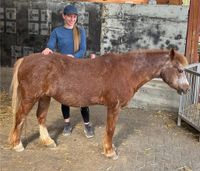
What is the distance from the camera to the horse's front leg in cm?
476

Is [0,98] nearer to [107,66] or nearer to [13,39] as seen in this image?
[13,39]

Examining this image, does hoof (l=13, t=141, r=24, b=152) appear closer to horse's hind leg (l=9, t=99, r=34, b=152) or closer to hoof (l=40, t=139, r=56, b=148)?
horse's hind leg (l=9, t=99, r=34, b=152)

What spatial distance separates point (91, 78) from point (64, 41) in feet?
2.62

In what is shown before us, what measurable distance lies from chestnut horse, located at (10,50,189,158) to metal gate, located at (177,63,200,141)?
125cm

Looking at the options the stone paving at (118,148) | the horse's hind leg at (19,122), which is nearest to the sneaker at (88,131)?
the stone paving at (118,148)

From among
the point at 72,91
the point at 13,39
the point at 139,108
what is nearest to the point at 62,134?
the point at 72,91

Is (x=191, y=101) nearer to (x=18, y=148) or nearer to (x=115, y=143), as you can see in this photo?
(x=115, y=143)

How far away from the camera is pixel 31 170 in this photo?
14.6 ft

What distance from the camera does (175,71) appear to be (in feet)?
15.5

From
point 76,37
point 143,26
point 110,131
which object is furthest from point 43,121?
point 143,26

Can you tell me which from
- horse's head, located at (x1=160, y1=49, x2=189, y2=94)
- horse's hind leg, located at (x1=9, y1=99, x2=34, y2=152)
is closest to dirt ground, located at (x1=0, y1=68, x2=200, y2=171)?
horse's hind leg, located at (x1=9, y1=99, x2=34, y2=152)

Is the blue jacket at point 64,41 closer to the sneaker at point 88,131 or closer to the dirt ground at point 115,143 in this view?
the sneaker at point 88,131

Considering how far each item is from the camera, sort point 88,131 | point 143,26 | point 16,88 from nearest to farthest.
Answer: point 16,88, point 88,131, point 143,26

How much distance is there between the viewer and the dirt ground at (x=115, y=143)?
4645 mm
